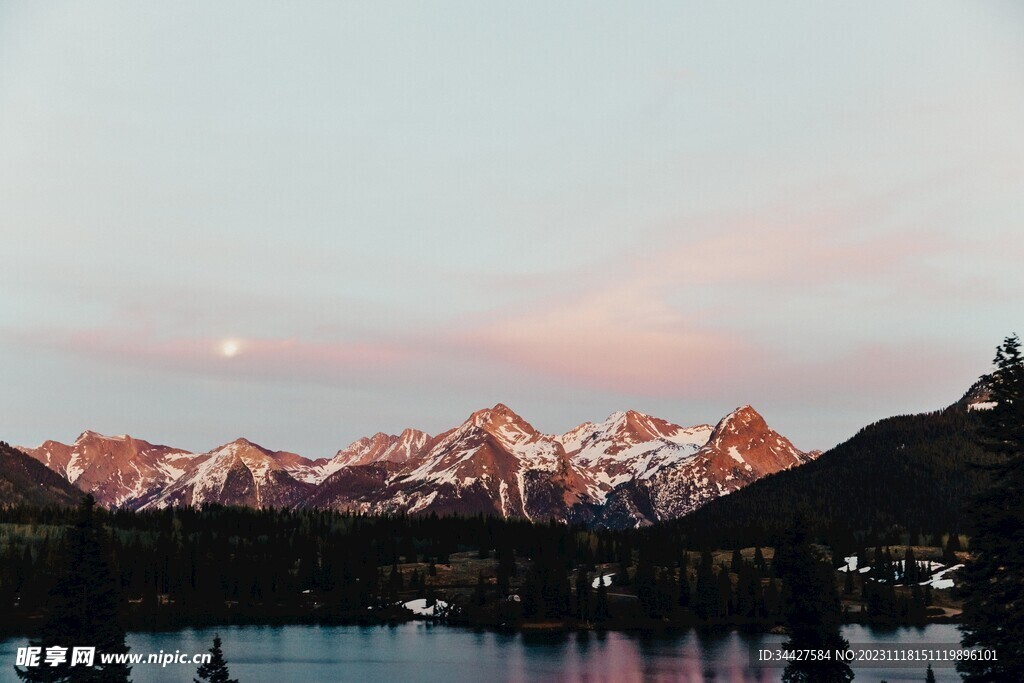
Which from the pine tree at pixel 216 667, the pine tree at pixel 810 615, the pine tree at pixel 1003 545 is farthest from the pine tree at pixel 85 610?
the pine tree at pixel 1003 545

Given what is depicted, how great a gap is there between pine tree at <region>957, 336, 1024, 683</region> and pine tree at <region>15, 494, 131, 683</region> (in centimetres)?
5817

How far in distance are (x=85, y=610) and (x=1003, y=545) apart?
203 ft

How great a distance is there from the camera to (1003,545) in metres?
60.6

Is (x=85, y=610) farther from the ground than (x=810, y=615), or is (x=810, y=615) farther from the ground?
(x=85, y=610)

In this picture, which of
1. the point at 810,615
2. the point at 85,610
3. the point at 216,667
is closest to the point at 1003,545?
the point at 810,615

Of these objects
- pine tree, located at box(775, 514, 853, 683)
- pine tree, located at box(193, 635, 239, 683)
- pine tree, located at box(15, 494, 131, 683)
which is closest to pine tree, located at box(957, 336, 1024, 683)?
pine tree, located at box(775, 514, 853, 683)

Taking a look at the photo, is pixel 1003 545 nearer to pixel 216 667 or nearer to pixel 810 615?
pixel 810 615

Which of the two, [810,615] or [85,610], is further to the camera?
[810,615]

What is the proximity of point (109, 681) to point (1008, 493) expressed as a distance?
61.0 m

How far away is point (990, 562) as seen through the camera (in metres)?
61.3

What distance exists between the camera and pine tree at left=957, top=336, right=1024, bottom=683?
6012 centimetres

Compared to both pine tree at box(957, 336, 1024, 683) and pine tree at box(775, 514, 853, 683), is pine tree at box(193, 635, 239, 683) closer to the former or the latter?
pine tree at box(775, 514, 853, 683)

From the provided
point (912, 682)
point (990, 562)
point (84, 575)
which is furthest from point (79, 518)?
point (912, 682)

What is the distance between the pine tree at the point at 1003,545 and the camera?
60.1m
